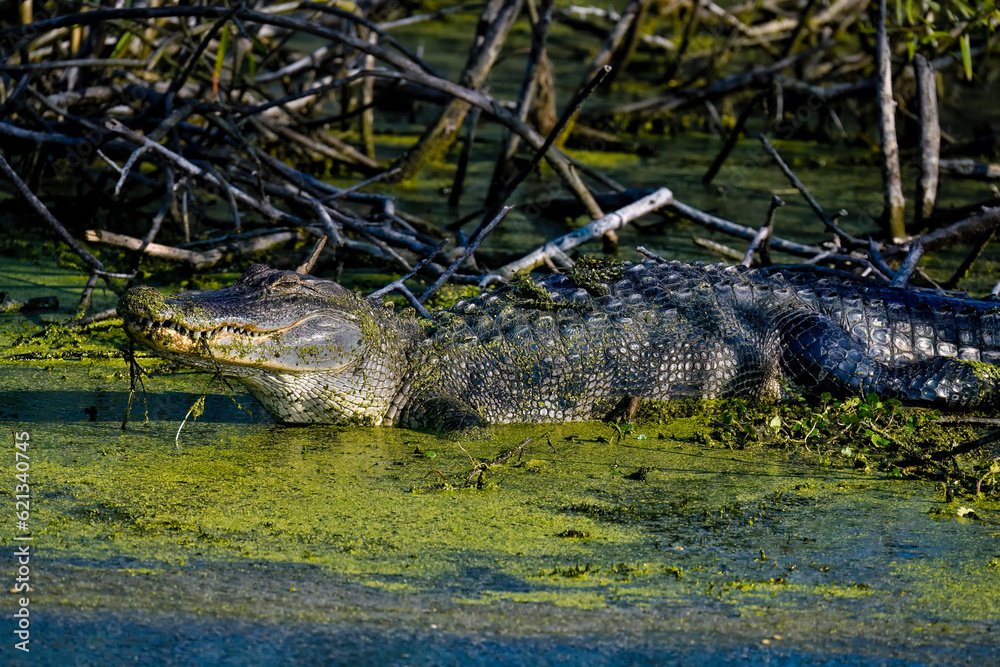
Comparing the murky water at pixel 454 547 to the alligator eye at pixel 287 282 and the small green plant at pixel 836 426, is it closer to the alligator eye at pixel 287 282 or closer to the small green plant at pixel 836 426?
the small green plant at pixel 836 426

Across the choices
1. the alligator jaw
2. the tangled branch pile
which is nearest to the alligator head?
the alligator jaw

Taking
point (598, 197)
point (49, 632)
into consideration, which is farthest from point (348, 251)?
point (49, 632)

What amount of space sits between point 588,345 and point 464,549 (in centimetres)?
151

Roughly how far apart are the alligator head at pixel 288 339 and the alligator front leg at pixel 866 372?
1.75m

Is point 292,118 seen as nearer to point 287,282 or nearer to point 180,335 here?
point 287,282

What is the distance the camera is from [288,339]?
4.03 metres

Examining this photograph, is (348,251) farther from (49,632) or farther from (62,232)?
(49,632)

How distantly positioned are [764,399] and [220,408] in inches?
92.7

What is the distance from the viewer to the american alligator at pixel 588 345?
4.12 metres

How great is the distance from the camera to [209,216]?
699 cm

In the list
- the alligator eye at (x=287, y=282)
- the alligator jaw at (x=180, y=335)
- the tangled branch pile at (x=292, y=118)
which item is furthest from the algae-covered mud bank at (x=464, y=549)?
the tangled branch pile at (x=292, y=118)

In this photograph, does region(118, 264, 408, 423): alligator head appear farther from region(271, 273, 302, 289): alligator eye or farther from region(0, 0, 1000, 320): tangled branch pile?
region(0, 0, 1000, 320): tangled branch pile

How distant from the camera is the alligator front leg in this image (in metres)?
4.61

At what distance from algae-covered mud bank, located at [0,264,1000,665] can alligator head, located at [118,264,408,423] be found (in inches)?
7.1
